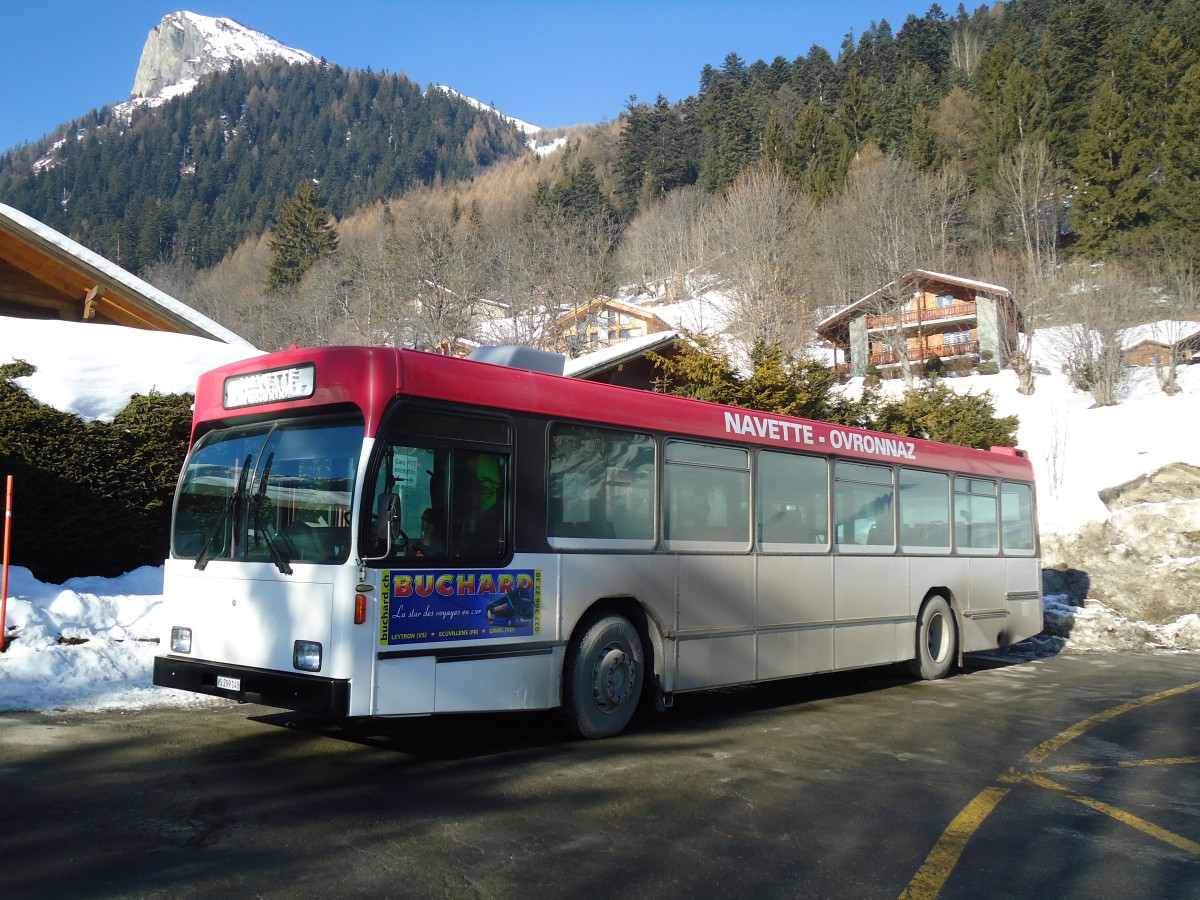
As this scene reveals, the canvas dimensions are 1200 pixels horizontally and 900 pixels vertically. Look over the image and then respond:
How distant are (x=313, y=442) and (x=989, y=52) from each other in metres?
84.9

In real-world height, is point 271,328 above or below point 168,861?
above

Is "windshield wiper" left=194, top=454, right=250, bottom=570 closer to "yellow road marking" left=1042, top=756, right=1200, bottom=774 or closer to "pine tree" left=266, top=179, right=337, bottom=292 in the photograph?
"yellow road marking" left=1042, top=756, right=1200, bottom=774

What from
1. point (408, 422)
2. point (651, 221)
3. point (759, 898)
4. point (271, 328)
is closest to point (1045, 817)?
point (759, 898)

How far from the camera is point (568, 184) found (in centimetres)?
9319

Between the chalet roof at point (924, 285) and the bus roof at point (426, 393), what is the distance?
49.0m

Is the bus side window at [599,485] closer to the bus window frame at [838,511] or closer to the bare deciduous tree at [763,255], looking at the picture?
the bus window frame at [838,511]

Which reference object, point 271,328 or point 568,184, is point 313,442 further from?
point 568,184

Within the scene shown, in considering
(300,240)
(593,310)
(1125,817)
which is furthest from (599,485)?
(300,240)

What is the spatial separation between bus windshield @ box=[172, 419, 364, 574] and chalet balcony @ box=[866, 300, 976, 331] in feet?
172

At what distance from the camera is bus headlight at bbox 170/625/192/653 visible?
278 inches

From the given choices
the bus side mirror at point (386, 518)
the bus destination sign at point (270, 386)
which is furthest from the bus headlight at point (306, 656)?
the bus destination sign at point (270, 386)

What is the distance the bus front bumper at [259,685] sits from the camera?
6.14 metres

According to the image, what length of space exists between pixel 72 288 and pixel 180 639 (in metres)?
16.3

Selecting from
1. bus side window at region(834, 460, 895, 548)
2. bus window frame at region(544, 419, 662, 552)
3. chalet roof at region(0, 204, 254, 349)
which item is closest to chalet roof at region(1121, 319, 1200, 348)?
bus side window at region(834, 460, 895, 548)
